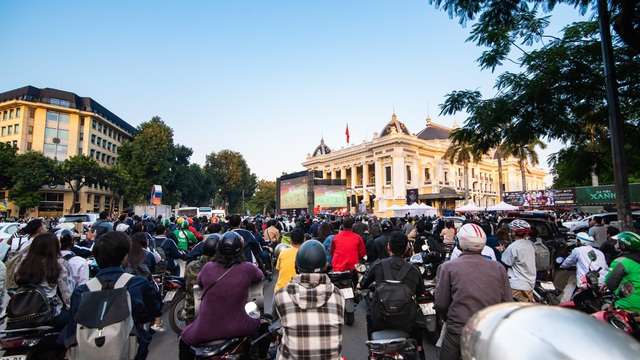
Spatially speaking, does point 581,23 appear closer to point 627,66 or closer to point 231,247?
point 627,66

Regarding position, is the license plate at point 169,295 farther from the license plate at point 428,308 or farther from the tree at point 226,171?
the tree at point 226,171

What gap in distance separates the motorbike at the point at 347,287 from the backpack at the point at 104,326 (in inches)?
131

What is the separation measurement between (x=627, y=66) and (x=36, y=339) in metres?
10.1

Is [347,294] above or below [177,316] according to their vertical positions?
above

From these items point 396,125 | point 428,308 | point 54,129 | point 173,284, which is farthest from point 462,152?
point 54,129

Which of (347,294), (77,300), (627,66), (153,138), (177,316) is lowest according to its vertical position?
(177,316)

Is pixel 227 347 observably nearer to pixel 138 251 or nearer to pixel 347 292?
pixel 347 292

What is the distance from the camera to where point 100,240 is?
280cm

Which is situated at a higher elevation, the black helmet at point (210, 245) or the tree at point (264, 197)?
the tree at point (264, 197)

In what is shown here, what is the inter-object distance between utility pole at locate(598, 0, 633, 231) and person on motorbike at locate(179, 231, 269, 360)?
7.13m

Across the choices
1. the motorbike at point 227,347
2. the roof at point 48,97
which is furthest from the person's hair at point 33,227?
the roof at point 48,97

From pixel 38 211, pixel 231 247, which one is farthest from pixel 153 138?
pixel 231 247

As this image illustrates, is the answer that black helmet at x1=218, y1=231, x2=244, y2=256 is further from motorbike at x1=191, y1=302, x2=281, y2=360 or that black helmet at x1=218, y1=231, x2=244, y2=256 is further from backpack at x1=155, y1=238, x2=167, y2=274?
backpack at x1=155, y1=238, x2=167, y2=274

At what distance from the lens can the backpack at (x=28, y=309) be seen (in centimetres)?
319
